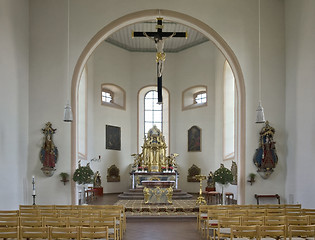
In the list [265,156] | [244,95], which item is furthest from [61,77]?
[265,156]

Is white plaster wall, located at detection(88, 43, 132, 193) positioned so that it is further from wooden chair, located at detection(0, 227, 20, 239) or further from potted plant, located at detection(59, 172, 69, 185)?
wooden chair, located at detection(0, 227, 20, 239)

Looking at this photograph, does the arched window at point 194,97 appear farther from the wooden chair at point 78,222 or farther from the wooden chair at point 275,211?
the wooden chair at point 78,222

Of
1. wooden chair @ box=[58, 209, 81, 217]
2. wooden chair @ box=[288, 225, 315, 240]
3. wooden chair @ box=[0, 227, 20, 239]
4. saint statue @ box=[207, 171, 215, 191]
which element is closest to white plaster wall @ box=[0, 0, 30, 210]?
wooden chair @ box=[58, 209, 81, 217]

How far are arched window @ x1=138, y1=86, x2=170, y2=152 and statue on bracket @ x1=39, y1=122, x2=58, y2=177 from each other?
427 inches

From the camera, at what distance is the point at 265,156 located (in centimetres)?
1322

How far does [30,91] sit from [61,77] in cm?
112

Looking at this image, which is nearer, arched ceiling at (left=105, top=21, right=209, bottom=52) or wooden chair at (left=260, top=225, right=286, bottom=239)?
wooden chair at (left=260, top=225, right=286, bottom=239)

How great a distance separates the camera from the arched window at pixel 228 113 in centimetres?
1930

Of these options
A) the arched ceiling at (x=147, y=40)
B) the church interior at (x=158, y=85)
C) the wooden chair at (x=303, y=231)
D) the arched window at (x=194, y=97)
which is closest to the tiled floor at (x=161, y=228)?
the church interior at (x=158, y=85)

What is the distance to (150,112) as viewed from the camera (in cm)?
2417

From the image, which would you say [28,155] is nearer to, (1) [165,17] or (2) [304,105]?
(1) [165,17]

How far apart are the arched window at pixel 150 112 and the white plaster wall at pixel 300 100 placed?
11173 mm

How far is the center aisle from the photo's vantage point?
32.0 feet

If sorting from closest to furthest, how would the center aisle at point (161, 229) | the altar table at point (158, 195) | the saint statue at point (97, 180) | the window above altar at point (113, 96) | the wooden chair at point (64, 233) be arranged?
the wooden chair at point (64, 233) < the center aisle at point (161, 229) < the altar table at point (158, 195) < the saint statue at point (97, 180) < the window above altar at point (113, 96)
